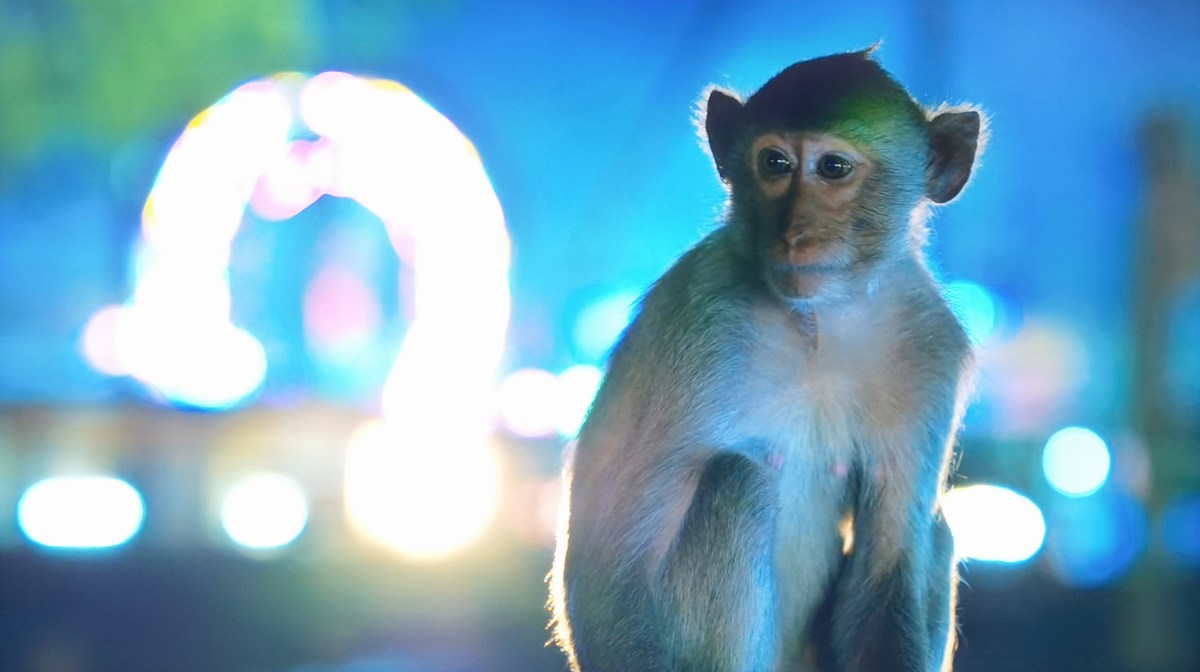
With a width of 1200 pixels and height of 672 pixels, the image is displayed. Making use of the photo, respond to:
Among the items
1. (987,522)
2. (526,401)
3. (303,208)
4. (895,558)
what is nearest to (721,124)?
(895,558)

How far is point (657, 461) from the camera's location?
1.34 m

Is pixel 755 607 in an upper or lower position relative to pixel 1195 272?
lower

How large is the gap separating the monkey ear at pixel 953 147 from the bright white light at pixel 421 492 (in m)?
4.74

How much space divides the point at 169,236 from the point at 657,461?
4.92 m

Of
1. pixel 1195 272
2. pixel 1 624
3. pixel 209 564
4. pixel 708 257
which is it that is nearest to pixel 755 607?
pixel 708 257

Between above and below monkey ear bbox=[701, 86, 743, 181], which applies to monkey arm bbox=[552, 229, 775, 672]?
below

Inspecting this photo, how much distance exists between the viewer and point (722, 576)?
1.29 meters

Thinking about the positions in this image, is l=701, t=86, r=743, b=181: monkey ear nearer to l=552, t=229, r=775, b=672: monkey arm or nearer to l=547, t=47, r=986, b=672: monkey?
l=547, t=47, r=986, b=672: monkey

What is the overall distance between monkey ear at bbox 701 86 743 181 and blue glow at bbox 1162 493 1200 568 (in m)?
4.14

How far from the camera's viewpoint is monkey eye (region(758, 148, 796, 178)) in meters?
1.36

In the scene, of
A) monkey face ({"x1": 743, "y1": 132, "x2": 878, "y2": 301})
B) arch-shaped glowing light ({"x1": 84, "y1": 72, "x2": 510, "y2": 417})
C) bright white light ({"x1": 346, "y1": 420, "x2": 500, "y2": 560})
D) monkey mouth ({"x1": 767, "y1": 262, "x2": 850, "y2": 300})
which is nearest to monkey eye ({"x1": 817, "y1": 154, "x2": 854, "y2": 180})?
monkey face ({"x1": 743, "y1": 132, "x2": 878, "y2": 301})

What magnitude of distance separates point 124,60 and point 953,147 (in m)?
6.01

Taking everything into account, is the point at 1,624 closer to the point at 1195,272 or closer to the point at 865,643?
the point at 865,643

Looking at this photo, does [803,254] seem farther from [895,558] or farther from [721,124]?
[895,558]
